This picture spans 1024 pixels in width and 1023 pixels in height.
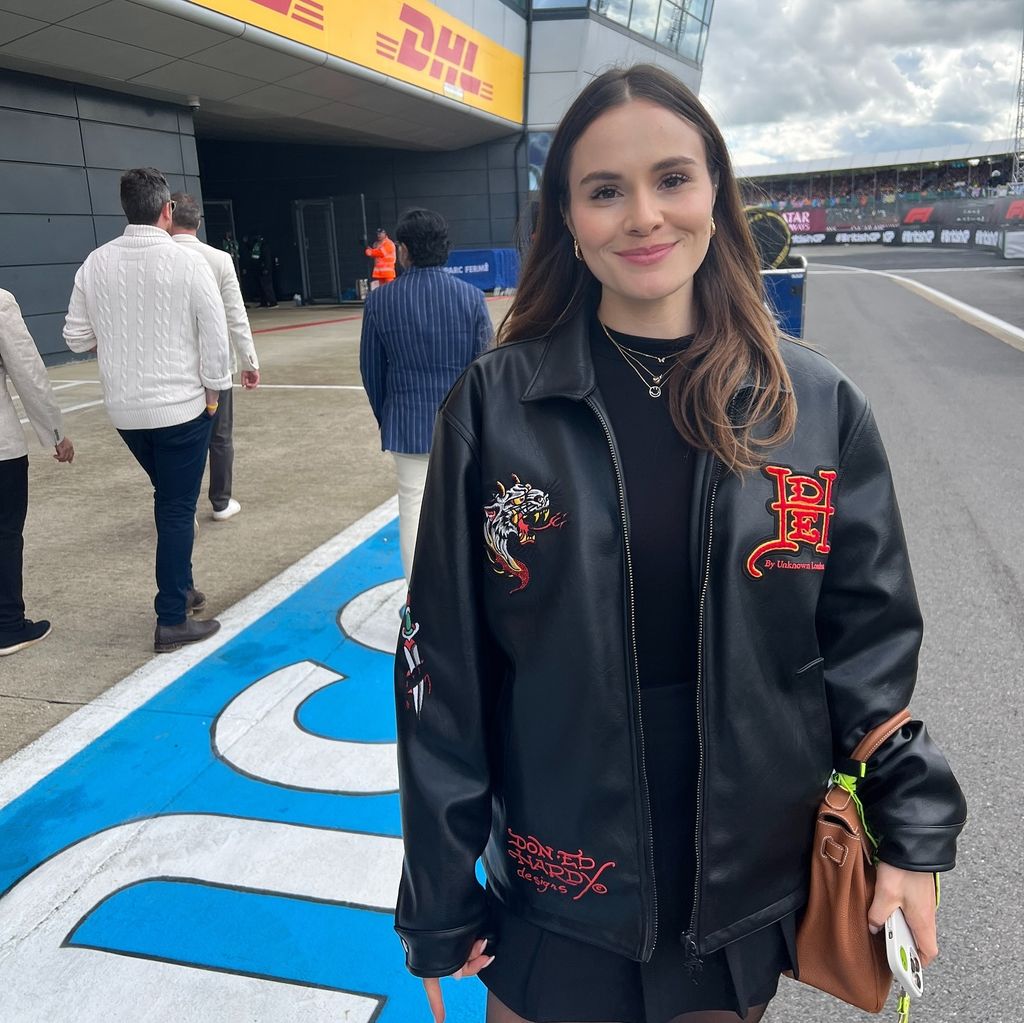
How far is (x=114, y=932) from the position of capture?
2578 mm

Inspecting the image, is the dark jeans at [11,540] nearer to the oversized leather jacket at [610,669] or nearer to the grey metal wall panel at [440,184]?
the oversized leather jacket at [610,669]

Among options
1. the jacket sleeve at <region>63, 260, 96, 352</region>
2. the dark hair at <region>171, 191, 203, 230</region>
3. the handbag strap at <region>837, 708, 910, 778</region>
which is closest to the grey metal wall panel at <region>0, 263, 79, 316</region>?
the dark hair at <region>171, 191, 203, 230</region>

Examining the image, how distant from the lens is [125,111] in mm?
15477

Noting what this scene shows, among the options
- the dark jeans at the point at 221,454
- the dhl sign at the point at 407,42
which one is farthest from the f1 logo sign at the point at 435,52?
the dark jeans at the point at 221,454

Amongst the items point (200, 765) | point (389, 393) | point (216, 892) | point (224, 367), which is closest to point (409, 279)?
point (389, 393)

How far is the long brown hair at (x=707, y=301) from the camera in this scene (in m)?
1.38

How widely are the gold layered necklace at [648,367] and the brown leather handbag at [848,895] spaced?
633 mm

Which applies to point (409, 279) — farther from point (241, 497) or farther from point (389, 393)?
point (241, 497)

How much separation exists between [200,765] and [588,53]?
2577cm

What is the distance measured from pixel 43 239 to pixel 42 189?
2.43ft

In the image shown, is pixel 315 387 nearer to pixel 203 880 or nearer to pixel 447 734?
pixel 203 880

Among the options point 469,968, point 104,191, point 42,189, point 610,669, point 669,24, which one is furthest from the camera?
point 669,24

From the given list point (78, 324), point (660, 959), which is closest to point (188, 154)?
point (78, 324)

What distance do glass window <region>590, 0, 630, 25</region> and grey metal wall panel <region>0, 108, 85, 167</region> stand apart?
15.4 m
